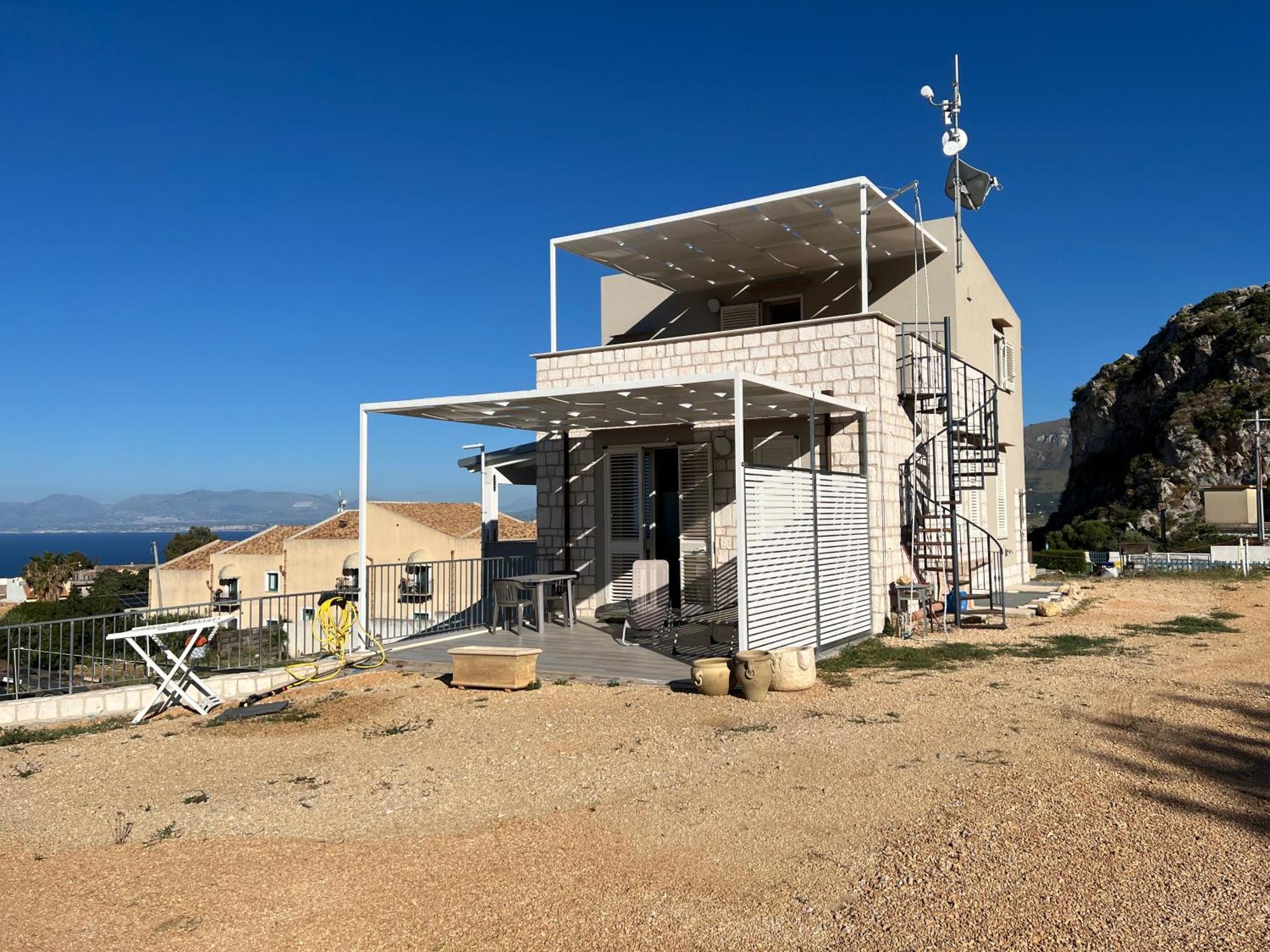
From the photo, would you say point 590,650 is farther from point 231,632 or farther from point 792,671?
point 231,632

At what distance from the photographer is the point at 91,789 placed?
Answer: 5.96 metres

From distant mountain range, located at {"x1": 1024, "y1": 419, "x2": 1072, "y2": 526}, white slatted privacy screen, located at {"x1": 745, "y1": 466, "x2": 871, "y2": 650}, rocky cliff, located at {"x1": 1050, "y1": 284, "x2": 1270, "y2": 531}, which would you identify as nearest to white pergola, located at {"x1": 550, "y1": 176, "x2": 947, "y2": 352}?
white slatted privacy screen, located at {"x1": 745, "y1": 466, "x2": 871, "y2": 650}

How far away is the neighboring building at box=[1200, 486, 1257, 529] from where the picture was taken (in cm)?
2423

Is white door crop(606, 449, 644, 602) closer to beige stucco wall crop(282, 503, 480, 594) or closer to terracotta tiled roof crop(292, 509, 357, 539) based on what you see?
beige stucco wall crop(282, 503, 480, 594)

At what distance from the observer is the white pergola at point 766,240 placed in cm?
1143

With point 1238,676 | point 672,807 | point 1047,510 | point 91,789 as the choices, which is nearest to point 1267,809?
point 672,807

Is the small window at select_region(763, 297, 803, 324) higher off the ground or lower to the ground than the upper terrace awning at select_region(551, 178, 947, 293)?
lower

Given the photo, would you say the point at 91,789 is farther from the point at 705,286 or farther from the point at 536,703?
the point at 705,286

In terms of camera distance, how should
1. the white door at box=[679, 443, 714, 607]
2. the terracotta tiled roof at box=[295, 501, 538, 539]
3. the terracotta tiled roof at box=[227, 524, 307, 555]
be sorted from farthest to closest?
1. the terracotta tiled roof at box=[227, 524, 307, 555]
2. the terracotta tiled roof at box=[295, 501, 538, 539]
3. the white door at box=[679, 443, 714, 607]

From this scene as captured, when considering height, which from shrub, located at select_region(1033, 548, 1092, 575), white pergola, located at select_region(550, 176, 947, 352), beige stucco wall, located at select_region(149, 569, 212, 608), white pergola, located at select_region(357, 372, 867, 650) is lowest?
beige stucco wall, located at select_region(149, 569, 212, 608)

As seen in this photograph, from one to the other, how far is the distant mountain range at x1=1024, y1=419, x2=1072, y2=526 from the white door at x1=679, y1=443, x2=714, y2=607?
102 m

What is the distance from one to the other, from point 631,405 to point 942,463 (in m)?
5.01

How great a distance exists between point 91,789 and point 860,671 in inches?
253

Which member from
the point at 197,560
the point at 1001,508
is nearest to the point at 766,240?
the point at 1001,508
